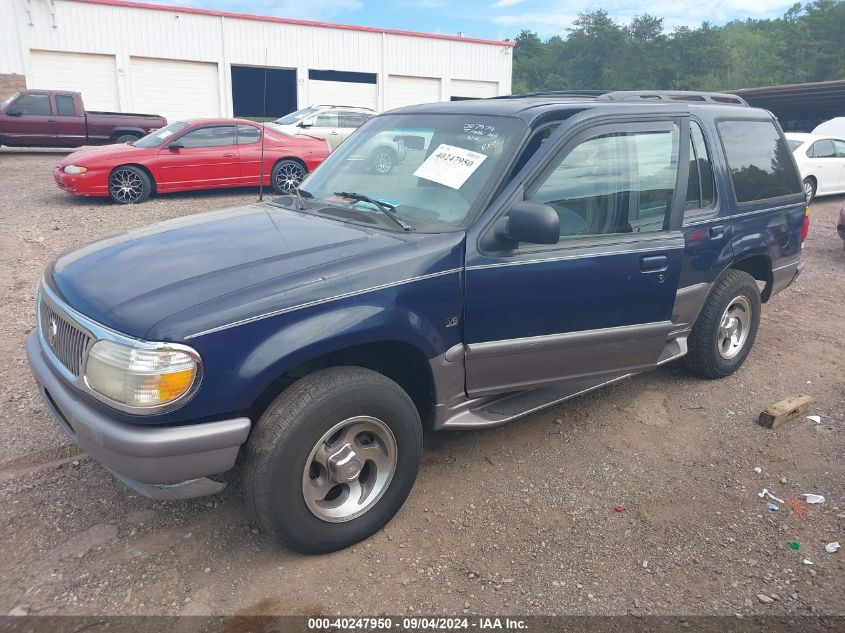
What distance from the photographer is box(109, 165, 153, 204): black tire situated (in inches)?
427

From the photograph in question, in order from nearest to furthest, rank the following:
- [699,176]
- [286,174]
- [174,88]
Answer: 1. [699,176]
2. [286,174]
3. [174,88]

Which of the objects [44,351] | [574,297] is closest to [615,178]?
[574,297]

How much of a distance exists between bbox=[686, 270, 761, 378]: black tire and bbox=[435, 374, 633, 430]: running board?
1.15 metres

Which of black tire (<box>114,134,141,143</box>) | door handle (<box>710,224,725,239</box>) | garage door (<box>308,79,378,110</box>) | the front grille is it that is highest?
garage door (<box>308,79,378,110</box>)

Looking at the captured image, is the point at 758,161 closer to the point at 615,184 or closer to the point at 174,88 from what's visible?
the point at 615,184

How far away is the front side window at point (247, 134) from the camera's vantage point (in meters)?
11.9

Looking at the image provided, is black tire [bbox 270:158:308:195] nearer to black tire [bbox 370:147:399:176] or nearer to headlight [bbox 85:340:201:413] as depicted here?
black tire [bbox 370:147:399:176]

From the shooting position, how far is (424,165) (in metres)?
3.56

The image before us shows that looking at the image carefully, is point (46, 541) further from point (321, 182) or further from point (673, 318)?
point (673, 318)

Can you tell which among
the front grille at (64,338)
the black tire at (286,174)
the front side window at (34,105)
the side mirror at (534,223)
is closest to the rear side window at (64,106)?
the front side window at (34,105)

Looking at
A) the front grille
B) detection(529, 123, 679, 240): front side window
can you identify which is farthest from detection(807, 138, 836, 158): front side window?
the front grille

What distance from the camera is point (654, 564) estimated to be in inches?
116

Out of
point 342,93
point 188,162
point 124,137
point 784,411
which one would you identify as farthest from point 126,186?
point 342,93

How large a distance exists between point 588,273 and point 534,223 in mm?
649
